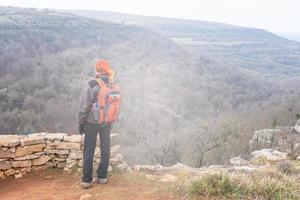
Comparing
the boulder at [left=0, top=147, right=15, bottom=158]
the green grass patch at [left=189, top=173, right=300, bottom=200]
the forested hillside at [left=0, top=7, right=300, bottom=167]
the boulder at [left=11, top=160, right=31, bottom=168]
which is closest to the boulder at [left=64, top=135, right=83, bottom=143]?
the boulder at [left=11, top=160, right=31, bottom=168]

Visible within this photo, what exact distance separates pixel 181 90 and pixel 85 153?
5492 cm

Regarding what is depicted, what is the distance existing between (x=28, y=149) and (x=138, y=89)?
48814mm

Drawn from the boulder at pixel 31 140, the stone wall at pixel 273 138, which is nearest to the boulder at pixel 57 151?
the boulder at pixel 31 140

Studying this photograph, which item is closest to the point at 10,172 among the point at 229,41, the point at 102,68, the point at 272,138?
the point at 102,68

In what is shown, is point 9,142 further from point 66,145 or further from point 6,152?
point 66,145

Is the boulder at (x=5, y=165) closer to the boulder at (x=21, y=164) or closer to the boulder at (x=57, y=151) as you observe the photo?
the boulder at (x=21, y=164)

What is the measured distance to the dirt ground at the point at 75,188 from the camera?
233 inches

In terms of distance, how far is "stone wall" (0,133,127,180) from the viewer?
279 inches

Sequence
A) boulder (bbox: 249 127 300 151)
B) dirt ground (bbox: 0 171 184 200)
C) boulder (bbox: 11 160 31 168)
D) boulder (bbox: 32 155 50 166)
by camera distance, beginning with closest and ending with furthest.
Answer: dirt ground (bbox: 0 171 184 200) → boulder (bbox: 11 160 31 168) → boulder (bbox: 32 155 50 166) → boulder (bbox: 249 127 300 151)

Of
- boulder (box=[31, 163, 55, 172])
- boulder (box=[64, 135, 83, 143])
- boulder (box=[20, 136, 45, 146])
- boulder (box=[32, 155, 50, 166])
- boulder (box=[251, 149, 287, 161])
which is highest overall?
boulder (box=[64, 135, 83, 143])

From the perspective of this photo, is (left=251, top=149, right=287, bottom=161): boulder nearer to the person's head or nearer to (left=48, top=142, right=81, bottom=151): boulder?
(left=48, top=142, right=81, bottom=151): boulder

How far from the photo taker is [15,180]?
23.0ft

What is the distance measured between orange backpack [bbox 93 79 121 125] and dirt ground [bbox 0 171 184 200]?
93cm

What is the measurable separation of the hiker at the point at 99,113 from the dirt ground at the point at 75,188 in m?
0.23
